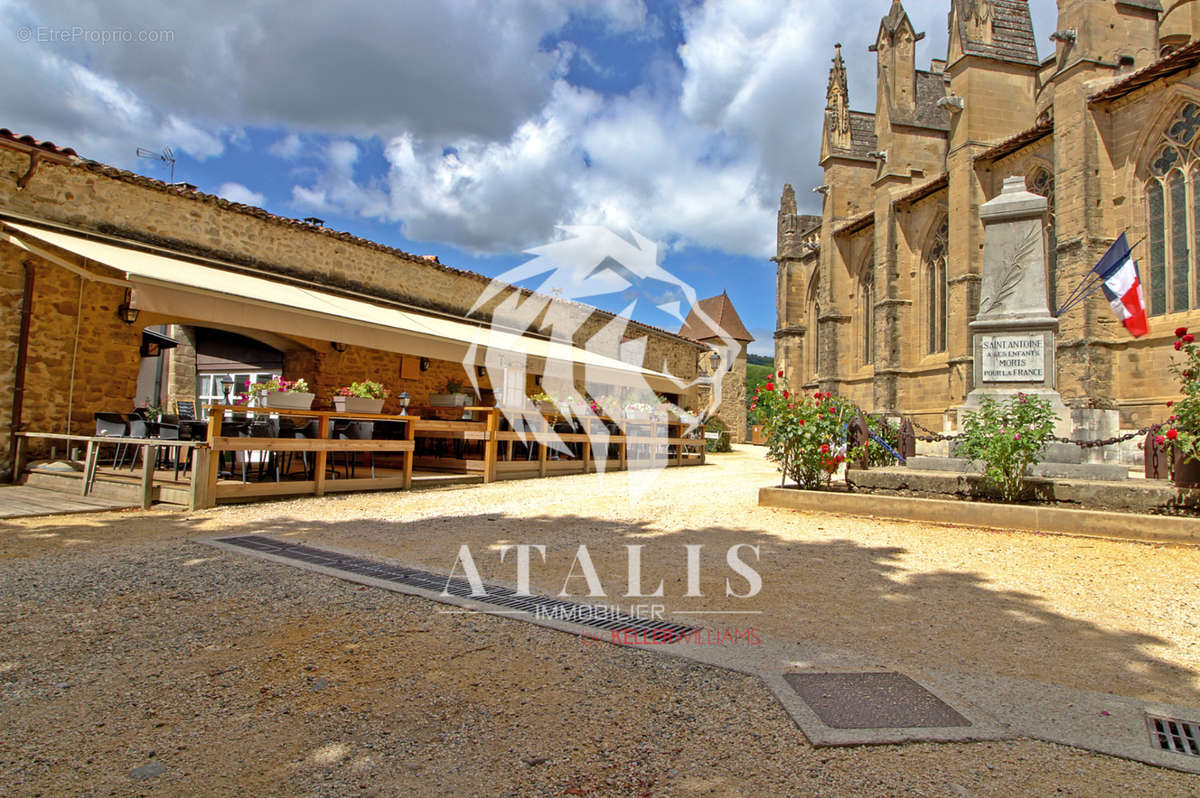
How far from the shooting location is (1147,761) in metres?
1.92

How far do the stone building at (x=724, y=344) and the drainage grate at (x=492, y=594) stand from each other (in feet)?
85.9

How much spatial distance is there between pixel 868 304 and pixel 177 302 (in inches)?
937

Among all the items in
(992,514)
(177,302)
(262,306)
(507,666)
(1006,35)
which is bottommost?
(507,666)

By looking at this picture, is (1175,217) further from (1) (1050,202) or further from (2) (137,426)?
(2) (137,426)

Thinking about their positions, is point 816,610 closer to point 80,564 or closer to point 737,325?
point 80,564

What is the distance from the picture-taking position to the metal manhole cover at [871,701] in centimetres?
218

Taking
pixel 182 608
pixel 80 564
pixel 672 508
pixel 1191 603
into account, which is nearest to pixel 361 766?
pixel 182 608

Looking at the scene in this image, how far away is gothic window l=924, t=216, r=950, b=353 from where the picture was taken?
20.6 meters

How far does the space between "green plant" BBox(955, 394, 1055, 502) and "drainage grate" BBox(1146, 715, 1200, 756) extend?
4229 mm

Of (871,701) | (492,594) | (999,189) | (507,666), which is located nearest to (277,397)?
(492,594)

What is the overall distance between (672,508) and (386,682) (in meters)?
5.50

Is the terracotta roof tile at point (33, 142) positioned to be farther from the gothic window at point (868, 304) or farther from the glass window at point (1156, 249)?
the gothic window at point (868, 304)

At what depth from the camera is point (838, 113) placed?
85.5 ft

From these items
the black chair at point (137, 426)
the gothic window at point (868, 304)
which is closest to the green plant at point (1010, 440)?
the black chair at point (137, 426)
